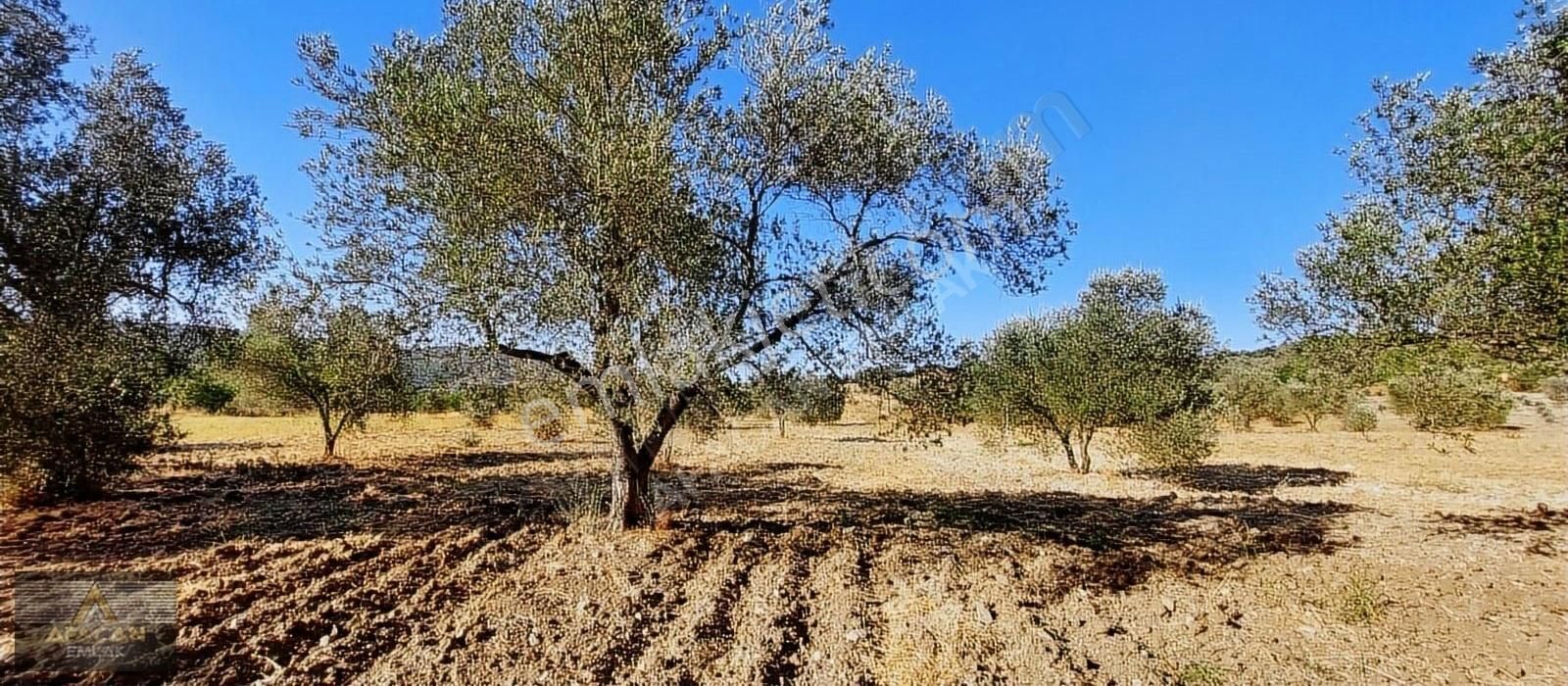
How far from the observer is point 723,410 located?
7.84 m

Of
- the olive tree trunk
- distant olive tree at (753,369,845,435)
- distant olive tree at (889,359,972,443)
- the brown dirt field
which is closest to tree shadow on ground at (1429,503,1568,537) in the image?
the brown dirt field

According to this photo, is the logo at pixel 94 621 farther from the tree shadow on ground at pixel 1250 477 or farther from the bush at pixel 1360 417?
the bush at pixel 1360 417

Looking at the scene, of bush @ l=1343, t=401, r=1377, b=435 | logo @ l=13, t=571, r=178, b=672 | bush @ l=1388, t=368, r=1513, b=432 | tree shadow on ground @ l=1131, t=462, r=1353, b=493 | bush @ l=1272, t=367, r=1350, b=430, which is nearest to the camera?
logo @ l=13, t=571, r=178, b=672

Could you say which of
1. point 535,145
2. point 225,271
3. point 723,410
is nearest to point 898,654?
point 723,410

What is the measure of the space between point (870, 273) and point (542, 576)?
5.46 meters

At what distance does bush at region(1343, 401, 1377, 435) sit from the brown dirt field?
62.9 feet

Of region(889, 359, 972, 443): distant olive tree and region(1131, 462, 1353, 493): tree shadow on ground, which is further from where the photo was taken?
region(1131, 462, 1353, 493): tree shadow on ground

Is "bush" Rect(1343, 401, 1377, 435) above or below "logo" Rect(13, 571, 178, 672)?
above

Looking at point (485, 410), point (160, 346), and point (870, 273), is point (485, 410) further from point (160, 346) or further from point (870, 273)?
point (870, 273)

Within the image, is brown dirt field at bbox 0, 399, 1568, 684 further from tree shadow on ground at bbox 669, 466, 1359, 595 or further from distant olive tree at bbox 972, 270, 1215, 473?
distant olive tree at bbox 972, 270, 1215, 473

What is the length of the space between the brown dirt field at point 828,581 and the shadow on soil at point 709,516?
80 millimetres

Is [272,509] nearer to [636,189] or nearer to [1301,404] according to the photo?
[636,189]

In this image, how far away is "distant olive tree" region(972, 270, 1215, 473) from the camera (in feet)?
53.6

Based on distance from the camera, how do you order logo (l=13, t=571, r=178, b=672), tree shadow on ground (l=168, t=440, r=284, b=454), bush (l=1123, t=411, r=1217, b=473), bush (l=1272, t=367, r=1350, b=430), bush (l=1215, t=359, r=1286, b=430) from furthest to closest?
bush (l=1215, t=359, r=1286, b=430) → bush (l=1272, t=367, r=1350, b=430) → tree shadow on ground (l=168, t=440, r=284, b=454) → bush (l=1123, t=411, r=1217, b=473) → logo (l=13, t=571, r=178, b=672)
